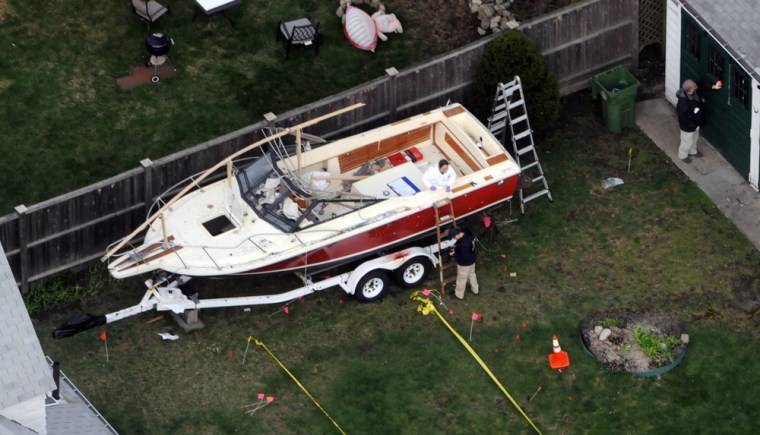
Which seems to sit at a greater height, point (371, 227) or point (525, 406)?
point (371, 227)

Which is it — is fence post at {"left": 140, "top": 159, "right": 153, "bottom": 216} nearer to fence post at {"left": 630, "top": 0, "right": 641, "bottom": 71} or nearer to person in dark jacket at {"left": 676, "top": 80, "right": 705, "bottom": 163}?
person in dark jacket at {"left": 676, "top": 80, "right": 705, "bottom": 163}

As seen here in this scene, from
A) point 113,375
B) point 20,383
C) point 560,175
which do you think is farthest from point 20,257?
point 560,175

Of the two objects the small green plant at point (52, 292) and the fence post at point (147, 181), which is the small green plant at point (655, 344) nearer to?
the fence post at point (147, 181)

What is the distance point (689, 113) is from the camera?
28375 millimetres

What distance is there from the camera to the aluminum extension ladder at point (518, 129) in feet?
92.6

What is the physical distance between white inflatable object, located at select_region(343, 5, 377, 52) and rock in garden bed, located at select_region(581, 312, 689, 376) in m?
7.71

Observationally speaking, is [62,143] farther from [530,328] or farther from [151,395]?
[530,328]

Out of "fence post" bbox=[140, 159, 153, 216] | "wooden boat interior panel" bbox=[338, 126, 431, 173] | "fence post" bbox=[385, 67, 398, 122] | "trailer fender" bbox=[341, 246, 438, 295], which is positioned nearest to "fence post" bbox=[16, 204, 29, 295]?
"fence post" bbox=[140, 159, 153, 216]

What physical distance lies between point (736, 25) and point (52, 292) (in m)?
12.8

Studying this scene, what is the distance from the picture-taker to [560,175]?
95.3 ft

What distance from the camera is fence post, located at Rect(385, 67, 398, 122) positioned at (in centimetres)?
2823

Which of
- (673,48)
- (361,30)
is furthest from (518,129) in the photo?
(361,30)

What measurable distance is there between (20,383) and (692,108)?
1343 centimetres

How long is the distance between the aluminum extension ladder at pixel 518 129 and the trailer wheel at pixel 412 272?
236 cm
